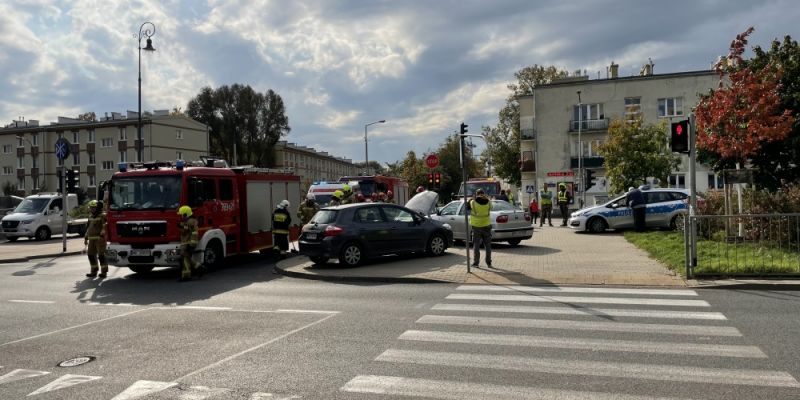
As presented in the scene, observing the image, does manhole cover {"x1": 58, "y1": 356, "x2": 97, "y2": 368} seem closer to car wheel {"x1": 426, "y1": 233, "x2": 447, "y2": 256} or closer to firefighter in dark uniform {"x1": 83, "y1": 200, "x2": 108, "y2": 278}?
firefighter in dark uniform {"x1": 83, "y1": 200, "x2": 108, "y2": 278}

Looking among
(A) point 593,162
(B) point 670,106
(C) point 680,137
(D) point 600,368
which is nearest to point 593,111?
(A) point 593,162

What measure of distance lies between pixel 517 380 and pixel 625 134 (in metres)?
29.4

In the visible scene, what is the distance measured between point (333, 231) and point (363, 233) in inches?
28.0

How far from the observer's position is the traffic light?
37.1 feet

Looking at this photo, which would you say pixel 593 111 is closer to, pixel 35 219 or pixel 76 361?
pixel 35 219

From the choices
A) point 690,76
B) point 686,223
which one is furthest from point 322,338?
point 690,76

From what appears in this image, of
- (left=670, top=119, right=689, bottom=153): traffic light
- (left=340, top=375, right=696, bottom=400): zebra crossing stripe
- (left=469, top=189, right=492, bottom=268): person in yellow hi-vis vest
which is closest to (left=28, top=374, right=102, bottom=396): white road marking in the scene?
(left=340, top=375, right=696, bottom=400): zebra crossing stripe

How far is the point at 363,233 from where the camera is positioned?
13.2 meters

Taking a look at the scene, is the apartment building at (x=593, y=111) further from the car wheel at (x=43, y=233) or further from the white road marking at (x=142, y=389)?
the white road marking at (x=142, y=389)

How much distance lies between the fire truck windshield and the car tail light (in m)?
3.18

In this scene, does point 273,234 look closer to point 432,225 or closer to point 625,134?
point 432,225

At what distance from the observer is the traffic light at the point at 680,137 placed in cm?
1131

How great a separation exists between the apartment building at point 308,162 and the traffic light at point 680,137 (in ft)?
257

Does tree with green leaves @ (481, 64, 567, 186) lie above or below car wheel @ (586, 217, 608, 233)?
above
